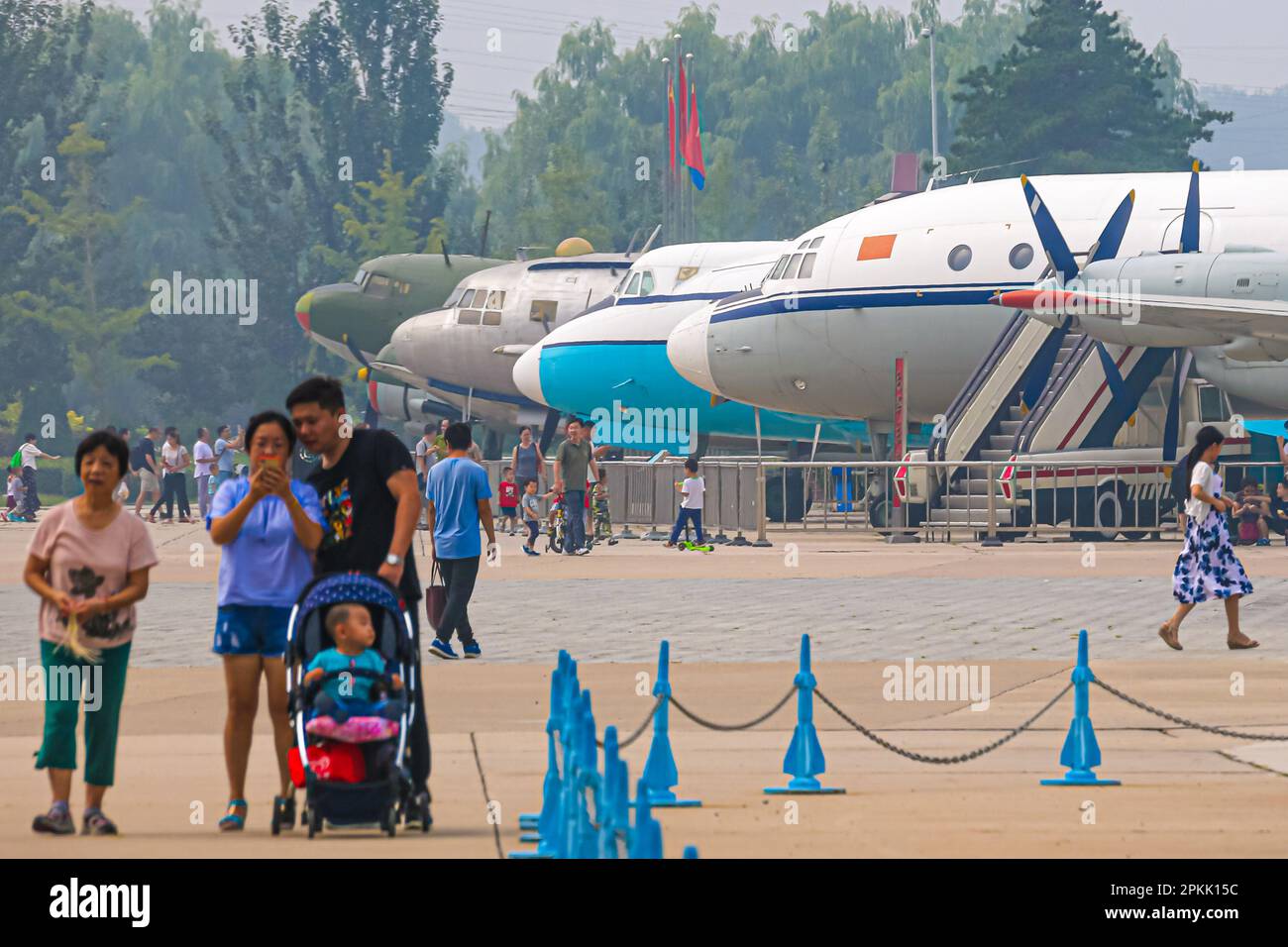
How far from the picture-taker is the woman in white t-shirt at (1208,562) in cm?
1675

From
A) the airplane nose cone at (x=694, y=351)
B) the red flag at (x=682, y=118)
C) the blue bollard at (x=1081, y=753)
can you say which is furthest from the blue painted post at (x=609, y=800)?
the red flag at (x=682, y=118)

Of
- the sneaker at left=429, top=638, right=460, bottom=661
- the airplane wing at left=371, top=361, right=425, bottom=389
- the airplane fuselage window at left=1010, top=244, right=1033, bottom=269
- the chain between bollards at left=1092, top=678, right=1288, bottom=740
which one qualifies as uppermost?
the airplane fuselage window at left=1010, top=244, right=1033, bottom=269

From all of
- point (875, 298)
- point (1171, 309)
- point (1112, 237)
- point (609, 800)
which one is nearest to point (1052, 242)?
point (1112, 237)

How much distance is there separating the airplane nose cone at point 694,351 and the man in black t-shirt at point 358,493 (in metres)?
26.9

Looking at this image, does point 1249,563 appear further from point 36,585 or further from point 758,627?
point 36,585

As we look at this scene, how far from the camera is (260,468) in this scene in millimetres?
9195

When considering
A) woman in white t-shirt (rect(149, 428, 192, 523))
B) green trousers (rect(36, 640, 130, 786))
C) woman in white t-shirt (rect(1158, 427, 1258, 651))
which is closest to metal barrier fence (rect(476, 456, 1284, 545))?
woman in white t-shirt (rect(149, 428, 192, 523))

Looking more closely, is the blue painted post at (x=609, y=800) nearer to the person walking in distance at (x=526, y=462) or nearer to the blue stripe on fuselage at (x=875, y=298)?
the blue stripe on fuselage at (x=875, y=298)

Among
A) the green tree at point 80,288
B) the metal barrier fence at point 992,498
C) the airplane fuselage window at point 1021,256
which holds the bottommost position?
the metal barrier fence at point 992,498

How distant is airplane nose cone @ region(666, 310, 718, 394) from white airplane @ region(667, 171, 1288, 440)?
45mm

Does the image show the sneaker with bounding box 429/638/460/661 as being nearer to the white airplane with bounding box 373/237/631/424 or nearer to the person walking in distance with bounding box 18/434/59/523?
the white airplane with bounding box 373/237/631/424

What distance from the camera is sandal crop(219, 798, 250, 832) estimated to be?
9.16 metres
